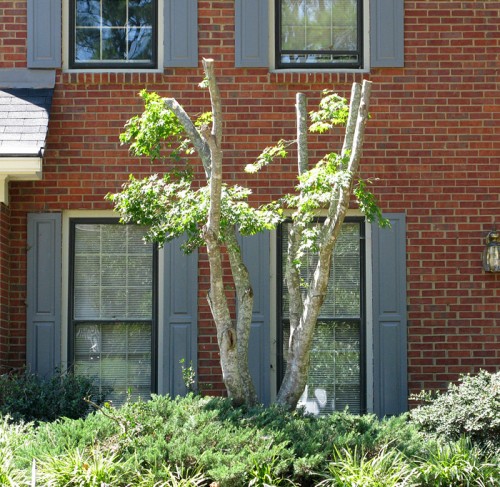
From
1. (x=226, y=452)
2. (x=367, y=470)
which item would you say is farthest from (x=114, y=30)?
(x=367, y=470)

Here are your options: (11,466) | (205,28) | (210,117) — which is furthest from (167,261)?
(11,466)

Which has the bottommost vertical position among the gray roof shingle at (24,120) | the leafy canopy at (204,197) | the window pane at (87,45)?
the leafy canopy at (204,197)

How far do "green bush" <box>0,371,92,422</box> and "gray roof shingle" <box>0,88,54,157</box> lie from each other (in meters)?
2.03

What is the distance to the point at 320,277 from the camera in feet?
28.4

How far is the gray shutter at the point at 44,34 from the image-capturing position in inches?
410

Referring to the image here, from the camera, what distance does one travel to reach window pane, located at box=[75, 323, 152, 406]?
10.3 metres

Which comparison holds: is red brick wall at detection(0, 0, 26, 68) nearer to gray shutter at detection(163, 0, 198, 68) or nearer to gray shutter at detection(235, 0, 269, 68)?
gray shutter at detection(163, 0, 198, 68)

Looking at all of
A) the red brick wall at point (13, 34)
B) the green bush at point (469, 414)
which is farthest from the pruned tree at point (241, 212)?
the red brick wall at point (13, 34)

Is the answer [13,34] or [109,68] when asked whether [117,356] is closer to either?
A: [109,68]

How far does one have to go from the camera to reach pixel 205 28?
10500 millimetres

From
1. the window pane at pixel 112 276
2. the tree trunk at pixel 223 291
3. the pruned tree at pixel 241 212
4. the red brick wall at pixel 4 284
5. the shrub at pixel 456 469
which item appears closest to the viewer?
the shrub at pixel 456 469

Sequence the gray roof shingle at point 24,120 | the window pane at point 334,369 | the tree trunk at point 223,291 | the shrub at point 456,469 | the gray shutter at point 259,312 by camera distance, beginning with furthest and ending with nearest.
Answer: the window pane at point 334,369
the gray shutter at point 259,312
the gray roof shingle at point 24,120
the tree trunk at point 223,291
the shrub at point 456,469

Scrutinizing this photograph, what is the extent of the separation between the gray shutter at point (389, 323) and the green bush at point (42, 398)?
2.76m

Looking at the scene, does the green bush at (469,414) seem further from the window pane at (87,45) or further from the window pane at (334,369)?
the window pane at (87,45)
